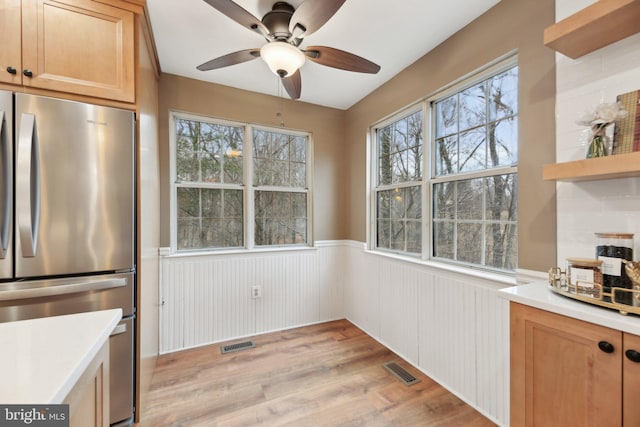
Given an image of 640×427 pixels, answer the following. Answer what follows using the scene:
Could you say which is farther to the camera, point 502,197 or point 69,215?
point 502,197

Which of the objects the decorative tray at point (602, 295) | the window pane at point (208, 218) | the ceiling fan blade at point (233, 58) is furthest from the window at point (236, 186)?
the decorative tray at point (602, 295)

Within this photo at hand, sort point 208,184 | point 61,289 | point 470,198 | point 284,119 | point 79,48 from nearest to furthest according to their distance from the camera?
point 61,289
point 79,48
point 470,198
point 208,184
point 284,119

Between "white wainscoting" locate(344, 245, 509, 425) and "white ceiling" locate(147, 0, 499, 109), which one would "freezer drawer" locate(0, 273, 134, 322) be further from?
"white wainscoting" locate(344, 245, 509, 425)

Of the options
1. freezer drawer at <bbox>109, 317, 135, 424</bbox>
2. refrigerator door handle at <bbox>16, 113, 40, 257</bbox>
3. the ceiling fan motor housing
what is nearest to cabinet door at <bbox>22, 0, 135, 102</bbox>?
refrigerator door handle at <bbox>16, 113, 40, 257</bbox>

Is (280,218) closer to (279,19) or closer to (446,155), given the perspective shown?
(446,155)

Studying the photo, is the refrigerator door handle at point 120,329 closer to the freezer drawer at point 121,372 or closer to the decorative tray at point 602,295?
the freezer drawer at point 121,372

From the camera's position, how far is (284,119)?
10.1 ft

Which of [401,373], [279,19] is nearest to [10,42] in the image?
[279,19]

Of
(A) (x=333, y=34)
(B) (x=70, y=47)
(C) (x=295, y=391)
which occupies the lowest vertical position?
(C) (x=295, y=391)

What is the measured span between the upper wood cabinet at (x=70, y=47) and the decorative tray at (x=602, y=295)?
2.50 m

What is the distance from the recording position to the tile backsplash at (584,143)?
1.17 m

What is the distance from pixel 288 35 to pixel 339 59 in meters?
0.36

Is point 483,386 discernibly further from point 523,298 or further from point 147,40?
point 147,40

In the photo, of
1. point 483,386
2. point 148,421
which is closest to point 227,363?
point 148,421
